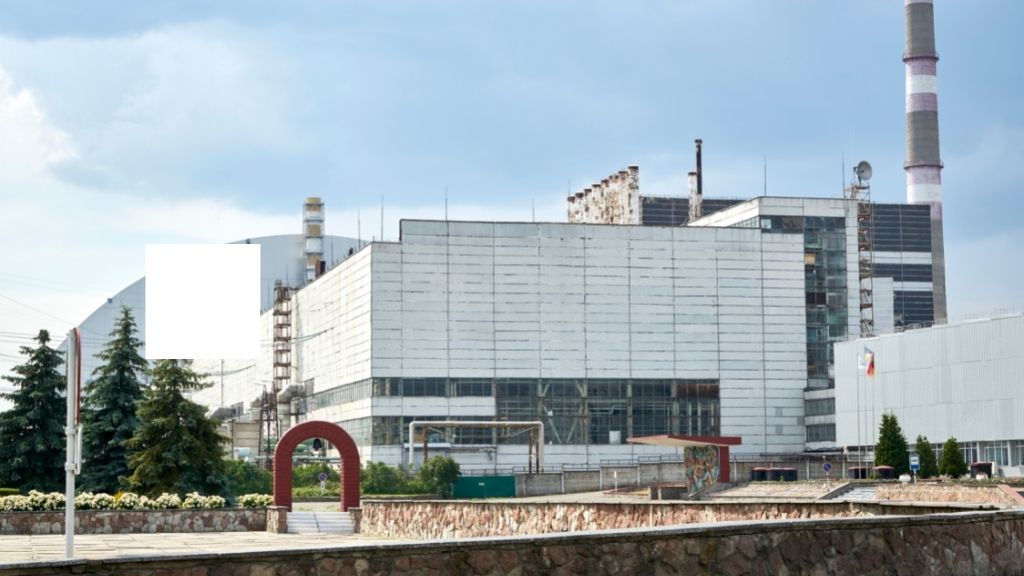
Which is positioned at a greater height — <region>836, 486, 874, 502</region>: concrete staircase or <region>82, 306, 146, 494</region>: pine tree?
<region>82, 306, 146, 494</region>: pine tree

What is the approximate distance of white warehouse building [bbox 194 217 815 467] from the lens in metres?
108

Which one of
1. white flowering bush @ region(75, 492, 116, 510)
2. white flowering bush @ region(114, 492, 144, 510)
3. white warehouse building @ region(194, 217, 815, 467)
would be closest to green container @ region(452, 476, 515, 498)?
white warehouse building @ region(194, 217, 815, 467)

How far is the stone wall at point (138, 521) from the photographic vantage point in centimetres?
4438

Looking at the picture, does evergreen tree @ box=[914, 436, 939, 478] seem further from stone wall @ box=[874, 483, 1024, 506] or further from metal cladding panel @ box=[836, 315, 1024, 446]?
stone wall @ box=[874, 483, 1024, 506]

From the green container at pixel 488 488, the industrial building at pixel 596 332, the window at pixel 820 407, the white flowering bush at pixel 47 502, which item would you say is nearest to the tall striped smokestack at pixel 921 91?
the industrial building at pixel 596 332

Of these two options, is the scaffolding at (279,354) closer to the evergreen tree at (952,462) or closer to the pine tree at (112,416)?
the pine tree at (112,416)

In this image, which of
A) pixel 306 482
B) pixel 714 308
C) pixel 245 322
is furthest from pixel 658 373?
pixel 245 322

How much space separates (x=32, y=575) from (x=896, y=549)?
28.1ft

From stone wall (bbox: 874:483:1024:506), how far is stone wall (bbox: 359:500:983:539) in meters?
16.3

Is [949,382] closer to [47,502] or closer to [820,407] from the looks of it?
[820,407]

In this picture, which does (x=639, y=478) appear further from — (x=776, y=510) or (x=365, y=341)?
(x=776, y=510)

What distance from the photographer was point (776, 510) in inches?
916

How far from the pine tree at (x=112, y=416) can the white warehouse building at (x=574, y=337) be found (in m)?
48.0

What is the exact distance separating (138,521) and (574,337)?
65.7m
